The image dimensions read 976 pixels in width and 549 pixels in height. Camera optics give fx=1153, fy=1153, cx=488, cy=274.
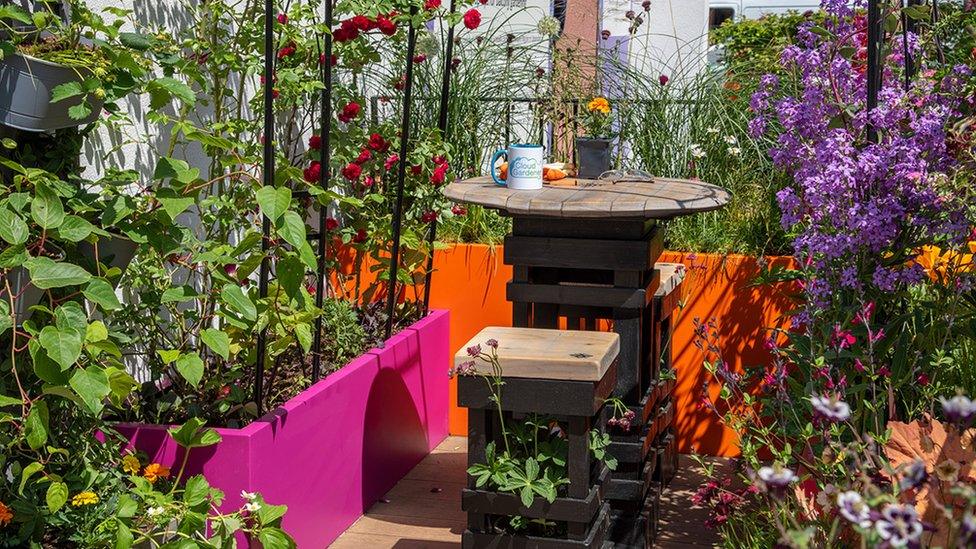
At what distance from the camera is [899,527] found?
1.16 meters

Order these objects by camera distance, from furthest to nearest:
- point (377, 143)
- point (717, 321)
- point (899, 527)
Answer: point (717, 321) < point (377, 143) < point (899, 527)

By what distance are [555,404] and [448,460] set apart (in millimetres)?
1506

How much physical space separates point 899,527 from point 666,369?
2635 mm

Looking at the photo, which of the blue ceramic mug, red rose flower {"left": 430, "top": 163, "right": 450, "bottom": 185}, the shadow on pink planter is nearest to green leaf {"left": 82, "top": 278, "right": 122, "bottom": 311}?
the shadow on pink planter

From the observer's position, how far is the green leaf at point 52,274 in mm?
2199

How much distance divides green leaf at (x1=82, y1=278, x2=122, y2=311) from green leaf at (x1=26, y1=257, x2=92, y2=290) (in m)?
0.05

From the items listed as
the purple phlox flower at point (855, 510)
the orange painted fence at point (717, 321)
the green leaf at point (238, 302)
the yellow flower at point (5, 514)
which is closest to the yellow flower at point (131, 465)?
the yellow flower at point (5, 514)

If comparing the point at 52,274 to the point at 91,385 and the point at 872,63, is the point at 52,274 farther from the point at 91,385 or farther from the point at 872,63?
the point at 872,63

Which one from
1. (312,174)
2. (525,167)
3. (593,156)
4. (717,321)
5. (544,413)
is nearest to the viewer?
(544,413)

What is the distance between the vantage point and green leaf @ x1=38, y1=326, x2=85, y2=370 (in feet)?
7.03

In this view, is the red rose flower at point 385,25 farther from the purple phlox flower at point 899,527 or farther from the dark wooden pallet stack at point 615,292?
the purple phlox flower at point 899,527

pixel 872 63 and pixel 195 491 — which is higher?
pixel 872 63

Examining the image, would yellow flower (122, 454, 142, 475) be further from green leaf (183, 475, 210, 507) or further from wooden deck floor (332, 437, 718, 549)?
wooden deck floor (332, 437, 718, 549)

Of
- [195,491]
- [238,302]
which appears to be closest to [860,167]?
[238,302]
